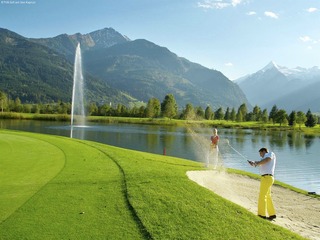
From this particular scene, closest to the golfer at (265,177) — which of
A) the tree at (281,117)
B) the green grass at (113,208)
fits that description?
the green grass at (113,208)

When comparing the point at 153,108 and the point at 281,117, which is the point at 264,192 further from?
the point at 281,117

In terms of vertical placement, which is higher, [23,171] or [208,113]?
[208,113]

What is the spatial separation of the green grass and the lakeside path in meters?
2.93

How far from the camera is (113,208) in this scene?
41.7 ft

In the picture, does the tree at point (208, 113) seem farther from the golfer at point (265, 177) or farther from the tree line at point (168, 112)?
the golfer at point (265, 177)

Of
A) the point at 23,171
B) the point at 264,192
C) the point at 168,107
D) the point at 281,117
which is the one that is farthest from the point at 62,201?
the point at 281,117

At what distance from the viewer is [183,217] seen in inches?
487

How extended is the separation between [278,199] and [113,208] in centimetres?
1322

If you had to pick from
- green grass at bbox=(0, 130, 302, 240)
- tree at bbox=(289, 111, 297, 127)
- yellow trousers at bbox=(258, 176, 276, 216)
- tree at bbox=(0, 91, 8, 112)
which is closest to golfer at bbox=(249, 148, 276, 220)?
yellow trousers at bbox=(258, 176, 276, 216)

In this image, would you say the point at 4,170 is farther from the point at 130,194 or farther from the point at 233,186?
the point at 233,186

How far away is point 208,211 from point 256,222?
1958mm

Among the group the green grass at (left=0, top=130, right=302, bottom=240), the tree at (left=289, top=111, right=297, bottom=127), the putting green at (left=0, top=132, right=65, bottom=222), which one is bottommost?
the green grass at (left=0, top=130, right=302, bottom=240)

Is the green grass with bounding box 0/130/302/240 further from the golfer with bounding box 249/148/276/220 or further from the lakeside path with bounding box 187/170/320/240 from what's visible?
the lakeside path with bounding box 187/170/320/240

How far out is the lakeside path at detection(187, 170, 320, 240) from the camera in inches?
606
